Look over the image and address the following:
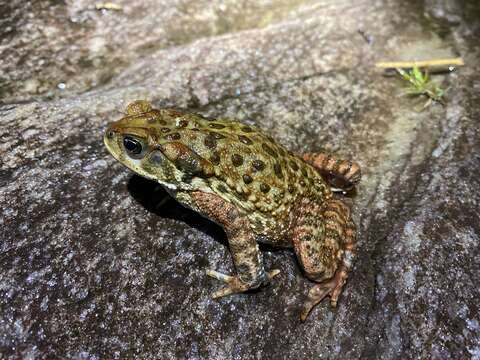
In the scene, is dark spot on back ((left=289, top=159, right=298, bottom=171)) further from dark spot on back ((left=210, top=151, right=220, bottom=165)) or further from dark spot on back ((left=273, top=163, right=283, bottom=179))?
dark spot on back ((left=210, top=151, right=220, bottom=165))

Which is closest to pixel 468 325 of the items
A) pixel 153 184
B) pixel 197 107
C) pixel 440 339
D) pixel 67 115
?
pixel 440 339

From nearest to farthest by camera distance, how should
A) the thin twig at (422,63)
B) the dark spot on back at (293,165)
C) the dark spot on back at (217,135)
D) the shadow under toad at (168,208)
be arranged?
the dark spot on back at (217,135)
the dark spot on back at (293,165)
the shadow under toad at (168,208)
the thin twig at (422,63)

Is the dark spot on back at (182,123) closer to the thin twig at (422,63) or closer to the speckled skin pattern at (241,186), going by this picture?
the speckled skin pattern at (241,186)

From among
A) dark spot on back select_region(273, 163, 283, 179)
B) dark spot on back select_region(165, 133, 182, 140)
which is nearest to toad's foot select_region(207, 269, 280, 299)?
dark spot on back select_region(273, 163, 283, 179)

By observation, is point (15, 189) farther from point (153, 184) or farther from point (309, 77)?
point (309, 77)

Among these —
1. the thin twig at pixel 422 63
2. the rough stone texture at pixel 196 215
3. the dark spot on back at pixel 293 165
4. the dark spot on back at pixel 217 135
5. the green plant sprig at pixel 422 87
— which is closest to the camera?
A: the rough stone texture at pixel 196 215

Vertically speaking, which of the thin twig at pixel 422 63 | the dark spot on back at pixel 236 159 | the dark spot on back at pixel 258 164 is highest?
the dark spot on back at pixel 236 159

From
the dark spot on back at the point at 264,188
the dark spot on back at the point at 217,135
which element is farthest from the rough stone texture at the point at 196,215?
the dark spot on back at the point at 217,135
